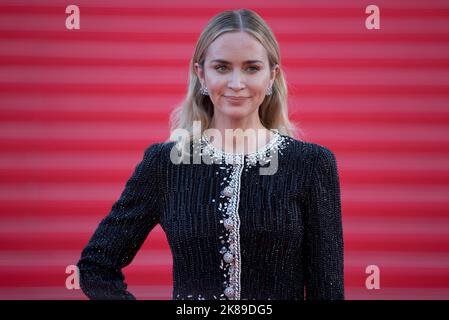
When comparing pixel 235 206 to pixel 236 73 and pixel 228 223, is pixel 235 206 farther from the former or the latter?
pixel 236 73

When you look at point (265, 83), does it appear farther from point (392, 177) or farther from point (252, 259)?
point (392, 177)

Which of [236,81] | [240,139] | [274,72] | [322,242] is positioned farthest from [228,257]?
[274,72]

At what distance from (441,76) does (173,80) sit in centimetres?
149

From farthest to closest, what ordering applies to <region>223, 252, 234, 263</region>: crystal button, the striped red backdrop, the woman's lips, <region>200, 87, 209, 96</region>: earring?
the striped red backdrop → <region>200, 87, 209, 96</region>: earring → the woman's lips → <region>223, 252, 234, 263</region>: crystal button

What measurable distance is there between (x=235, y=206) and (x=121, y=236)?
1.18 feet

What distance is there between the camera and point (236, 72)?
1.80 meters

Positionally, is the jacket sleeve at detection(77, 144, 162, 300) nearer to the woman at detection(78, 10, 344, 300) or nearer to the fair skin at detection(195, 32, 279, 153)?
the woman at detection(78, 10, 344, 300)

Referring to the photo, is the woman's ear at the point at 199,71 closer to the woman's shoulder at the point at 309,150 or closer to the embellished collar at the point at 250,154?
the embellished collar at the point at 250,154

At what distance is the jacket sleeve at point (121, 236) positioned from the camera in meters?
1.78

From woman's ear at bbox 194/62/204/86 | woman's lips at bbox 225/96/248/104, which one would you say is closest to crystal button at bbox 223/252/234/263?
woman's lips at bbox 225/96/248/104

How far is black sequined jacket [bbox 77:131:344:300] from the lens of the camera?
1744mm

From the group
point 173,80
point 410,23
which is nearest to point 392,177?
point 410,23

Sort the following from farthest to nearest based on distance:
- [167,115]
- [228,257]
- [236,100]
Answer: [167,115] < [236,100] < [228,257]

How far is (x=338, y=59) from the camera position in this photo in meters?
3.42
